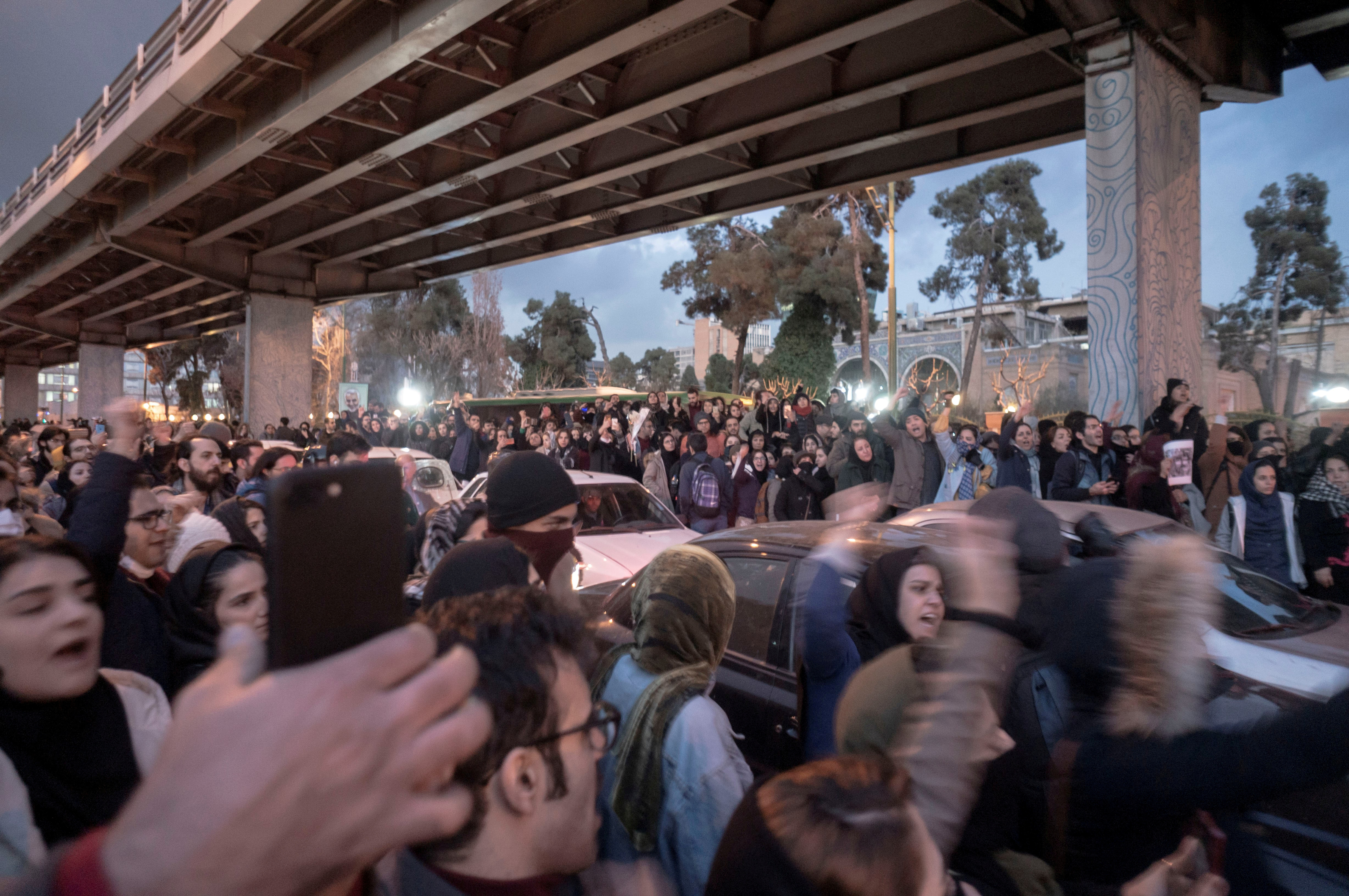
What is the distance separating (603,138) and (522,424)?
6.47 meters

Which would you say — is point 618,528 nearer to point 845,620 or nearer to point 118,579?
point 845,620

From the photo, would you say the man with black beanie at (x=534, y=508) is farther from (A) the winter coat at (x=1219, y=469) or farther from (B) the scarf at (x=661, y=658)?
(A) the winter coat at (x=1219, y=469)

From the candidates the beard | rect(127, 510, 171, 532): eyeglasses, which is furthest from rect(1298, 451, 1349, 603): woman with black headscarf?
the beard

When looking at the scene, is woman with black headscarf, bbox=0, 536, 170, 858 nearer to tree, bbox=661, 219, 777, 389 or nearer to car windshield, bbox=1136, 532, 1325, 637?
car windshield, bbox=1136, 532, 1325, 637

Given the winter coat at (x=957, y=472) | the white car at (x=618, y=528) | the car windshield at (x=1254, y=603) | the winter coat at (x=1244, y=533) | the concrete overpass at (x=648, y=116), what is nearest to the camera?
the car windshield at (x=1254, y=603)

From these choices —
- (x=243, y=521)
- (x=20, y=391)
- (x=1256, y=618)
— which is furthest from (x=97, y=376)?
(x=1256, y=618)

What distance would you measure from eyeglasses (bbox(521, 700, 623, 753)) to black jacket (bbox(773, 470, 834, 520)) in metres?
8.40

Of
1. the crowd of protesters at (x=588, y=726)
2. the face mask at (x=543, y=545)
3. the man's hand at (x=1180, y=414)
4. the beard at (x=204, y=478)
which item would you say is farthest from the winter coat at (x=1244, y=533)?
the beard at (x=204, y=478)

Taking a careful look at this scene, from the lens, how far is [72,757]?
5.85ft

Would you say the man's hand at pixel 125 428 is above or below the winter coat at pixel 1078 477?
above

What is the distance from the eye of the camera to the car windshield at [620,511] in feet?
26.0

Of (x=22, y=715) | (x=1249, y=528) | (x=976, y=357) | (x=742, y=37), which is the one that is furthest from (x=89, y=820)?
(x=976, y=357)

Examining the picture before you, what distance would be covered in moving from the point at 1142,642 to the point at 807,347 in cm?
3402

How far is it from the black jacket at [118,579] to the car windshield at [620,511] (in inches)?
194
